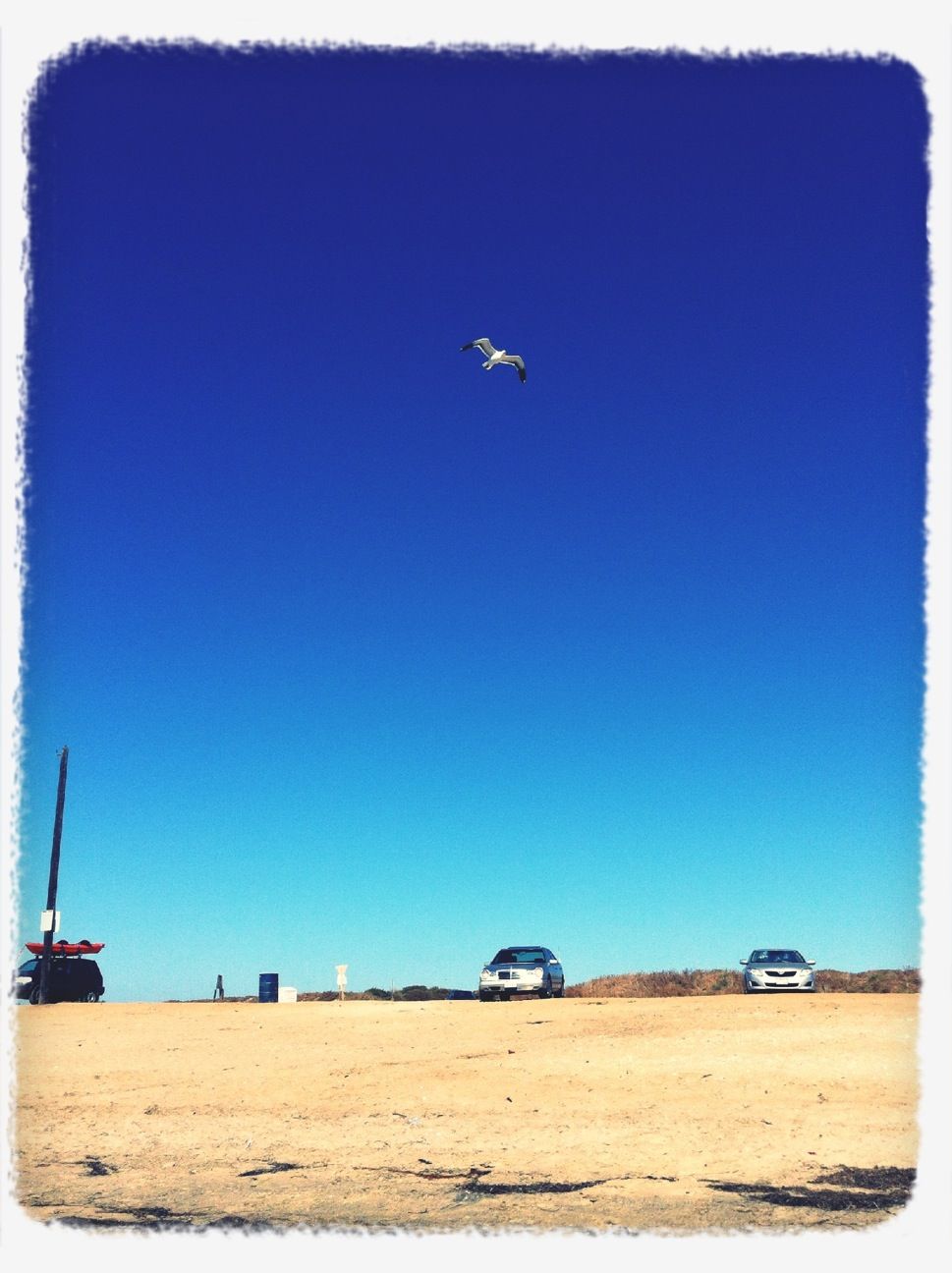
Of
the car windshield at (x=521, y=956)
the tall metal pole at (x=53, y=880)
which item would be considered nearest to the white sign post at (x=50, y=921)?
the tall metal pole at (x=53, y=880)

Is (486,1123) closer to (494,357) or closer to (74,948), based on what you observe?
(494,357)

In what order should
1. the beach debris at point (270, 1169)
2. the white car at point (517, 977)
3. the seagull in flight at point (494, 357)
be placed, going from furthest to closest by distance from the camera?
the white car at point (517, 977) → the seagull in flight at point (494, 357) → the beach debris at point (270, 1169)

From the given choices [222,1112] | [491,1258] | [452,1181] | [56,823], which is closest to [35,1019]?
[56,823]

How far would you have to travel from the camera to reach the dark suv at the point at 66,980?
29969 mm

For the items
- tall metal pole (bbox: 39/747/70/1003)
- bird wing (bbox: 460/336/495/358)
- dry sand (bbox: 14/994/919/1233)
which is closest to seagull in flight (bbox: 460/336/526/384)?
bird wing (bbox: 460/336/495/358)

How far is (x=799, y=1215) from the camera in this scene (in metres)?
8.57

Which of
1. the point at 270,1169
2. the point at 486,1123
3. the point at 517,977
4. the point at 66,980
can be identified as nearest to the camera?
the point at 270,1169

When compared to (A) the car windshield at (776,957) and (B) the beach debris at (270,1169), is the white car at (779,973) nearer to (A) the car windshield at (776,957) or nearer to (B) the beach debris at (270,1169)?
(A) the car windshield at (776,957)

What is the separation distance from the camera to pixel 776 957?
1088 inches

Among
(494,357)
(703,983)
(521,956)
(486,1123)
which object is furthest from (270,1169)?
(703,983)

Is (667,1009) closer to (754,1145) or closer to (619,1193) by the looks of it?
(754,1145)

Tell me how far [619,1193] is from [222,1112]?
599cm

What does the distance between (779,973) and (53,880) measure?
61.5ft

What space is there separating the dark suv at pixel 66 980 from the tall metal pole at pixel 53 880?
213 mm
